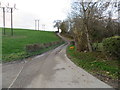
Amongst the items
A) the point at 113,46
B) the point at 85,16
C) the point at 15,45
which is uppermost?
the point at 85,16

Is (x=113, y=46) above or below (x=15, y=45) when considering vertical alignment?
above

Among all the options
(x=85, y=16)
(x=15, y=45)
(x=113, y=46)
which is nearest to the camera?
(x=113, y=46)

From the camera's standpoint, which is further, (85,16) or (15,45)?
(15,45)

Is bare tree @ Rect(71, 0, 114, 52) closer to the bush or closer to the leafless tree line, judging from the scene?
the leafless tree line

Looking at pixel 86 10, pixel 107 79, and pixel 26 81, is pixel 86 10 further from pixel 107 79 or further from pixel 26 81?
pixel 26 81

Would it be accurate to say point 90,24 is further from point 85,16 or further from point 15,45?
point 15,45

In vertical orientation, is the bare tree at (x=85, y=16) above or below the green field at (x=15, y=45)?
above

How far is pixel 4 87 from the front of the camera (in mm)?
5527

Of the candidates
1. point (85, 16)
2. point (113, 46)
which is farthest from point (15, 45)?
point (113, 46)

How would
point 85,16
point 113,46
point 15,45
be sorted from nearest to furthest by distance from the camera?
point 113,46, point 85,16, point 15,45

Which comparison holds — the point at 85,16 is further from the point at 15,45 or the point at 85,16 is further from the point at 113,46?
the point at 15,45

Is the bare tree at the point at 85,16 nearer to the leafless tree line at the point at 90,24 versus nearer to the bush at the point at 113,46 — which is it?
the leafless tree line at the point at 90,24

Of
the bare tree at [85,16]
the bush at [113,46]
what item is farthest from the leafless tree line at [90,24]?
the bush at [113,46]

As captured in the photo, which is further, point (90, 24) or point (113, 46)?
point (90, 24)
